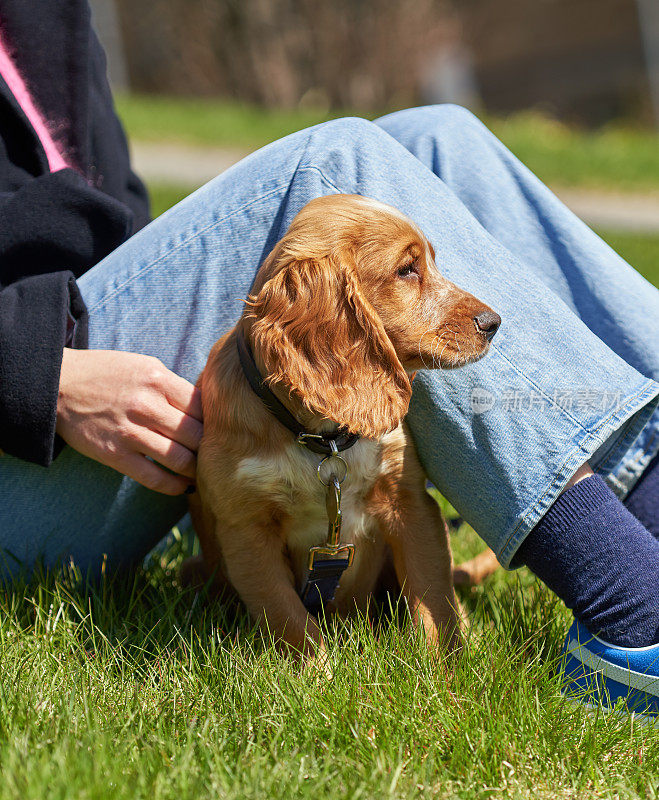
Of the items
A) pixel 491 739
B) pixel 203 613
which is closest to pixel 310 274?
pixel 203 613

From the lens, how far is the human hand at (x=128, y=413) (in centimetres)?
211

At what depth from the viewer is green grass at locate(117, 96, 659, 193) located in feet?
36.8

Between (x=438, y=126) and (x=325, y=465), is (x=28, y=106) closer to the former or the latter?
(x=438, y=126)

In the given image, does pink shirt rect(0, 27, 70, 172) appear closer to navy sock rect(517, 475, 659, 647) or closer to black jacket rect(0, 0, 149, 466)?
black jacket rect(0, 0, 149, 466)

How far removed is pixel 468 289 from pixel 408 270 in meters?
0.15

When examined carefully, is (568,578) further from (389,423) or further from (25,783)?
(25,783)

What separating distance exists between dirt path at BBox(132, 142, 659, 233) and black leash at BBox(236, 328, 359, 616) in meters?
7.75

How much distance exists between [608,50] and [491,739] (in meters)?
19.8

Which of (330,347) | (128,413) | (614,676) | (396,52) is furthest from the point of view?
(396,52)

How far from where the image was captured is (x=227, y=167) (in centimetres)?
956

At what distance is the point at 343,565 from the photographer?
2100 millimetres

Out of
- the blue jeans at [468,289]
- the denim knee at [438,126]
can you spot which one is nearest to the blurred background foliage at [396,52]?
the denim knee at [438,126]

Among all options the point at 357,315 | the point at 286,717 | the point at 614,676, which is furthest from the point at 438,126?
the point at 286,717

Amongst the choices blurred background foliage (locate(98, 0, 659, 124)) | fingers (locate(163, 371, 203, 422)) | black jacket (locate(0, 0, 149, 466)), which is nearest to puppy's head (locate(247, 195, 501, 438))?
fingers (locate(163, 371, 203, 422))
